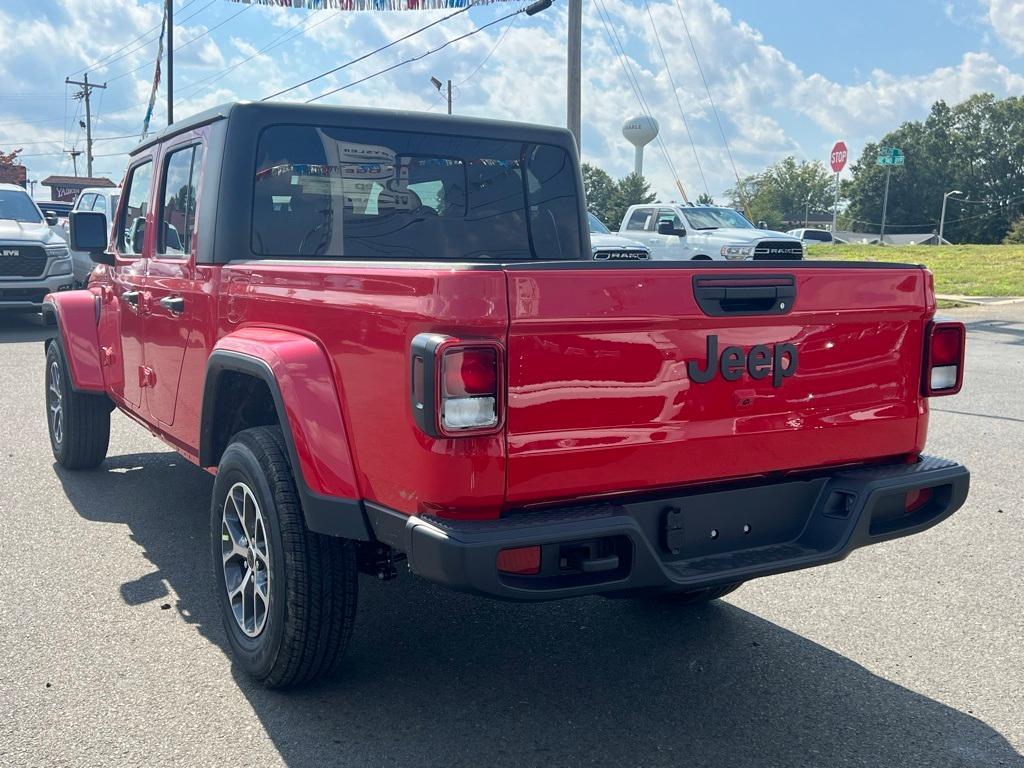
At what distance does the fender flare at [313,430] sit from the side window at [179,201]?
120 centimetres

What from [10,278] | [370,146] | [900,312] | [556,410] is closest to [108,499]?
[370,146]

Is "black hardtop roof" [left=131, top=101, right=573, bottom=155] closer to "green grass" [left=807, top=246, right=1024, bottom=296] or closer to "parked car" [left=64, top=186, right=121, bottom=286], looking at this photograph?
"parked car" [left=64, top=186, right=121, bottom=286]

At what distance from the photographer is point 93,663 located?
3.66 meters

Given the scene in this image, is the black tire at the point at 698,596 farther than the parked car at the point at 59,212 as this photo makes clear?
No

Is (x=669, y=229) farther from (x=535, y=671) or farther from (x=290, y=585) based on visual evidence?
(x=290, y=585)

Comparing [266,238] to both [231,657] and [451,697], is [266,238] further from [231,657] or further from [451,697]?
[451,697]

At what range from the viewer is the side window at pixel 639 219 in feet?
72.2

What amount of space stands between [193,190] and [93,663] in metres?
1.98

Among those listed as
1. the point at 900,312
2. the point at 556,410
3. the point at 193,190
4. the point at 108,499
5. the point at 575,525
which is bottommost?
the point at 108,499

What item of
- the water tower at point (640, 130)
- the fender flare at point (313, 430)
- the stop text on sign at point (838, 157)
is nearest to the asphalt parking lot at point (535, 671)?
the fender flare at point (313, 430)

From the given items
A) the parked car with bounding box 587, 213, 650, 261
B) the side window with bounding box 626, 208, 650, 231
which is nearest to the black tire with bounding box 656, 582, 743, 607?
the parked car with bounding box 587, 213, 650, 261

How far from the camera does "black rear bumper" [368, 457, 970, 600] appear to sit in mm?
2721

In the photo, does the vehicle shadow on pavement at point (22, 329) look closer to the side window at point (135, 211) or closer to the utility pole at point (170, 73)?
the side window at point (135, 211)

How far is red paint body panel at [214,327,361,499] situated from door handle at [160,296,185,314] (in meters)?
1.13
